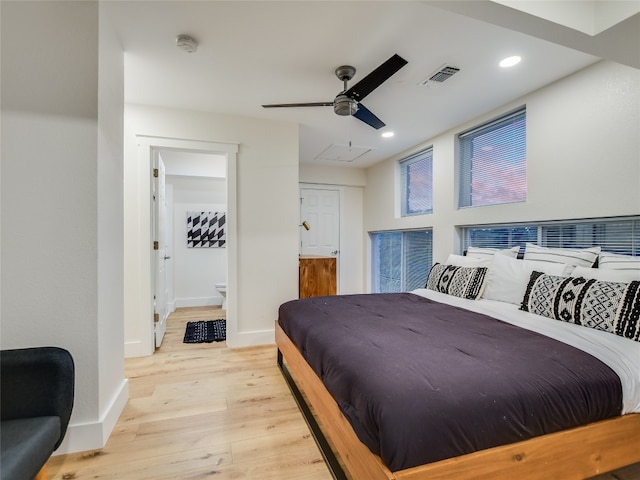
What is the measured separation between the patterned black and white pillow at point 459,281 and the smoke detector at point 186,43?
284cm

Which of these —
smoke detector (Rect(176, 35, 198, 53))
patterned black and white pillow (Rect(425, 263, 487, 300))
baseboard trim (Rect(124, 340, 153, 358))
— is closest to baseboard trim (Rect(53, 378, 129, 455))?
baseboard trim (Rect(124, 340, 153, 358))

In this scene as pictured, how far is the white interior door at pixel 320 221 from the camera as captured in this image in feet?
17.8

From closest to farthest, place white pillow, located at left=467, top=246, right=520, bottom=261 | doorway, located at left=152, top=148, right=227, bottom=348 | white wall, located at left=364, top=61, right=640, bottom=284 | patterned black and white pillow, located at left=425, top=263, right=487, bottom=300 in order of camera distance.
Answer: white wall, located at left=364, top=61, right=640, bottom=284 < patterned black and white pillow, located at left=425, top=263, right=487, bottom=300 < white pillow, located at left=467, top=246, right=520, bottom=261 < doorway, located at left=152, top=148, right=227, bottom=348

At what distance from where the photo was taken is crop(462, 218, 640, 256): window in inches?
84.9

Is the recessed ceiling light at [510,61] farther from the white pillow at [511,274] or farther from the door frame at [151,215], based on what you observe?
the door frame at [151,215]

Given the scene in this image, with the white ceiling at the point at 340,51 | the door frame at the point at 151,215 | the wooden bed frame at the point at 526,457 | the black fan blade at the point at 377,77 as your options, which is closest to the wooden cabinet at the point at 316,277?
the door frame at the point at 151,215

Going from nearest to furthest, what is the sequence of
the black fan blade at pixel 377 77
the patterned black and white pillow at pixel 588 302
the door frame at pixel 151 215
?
the patterned black and white pillow at pixel 588 302, the black fan blade at pixel 377 77, the door frame at pixel 151 215

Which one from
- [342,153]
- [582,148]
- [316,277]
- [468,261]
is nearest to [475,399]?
[468,261]

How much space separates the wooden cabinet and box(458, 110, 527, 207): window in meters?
1.78

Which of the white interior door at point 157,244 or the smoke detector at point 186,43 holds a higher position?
the smoke detector at point 186,43

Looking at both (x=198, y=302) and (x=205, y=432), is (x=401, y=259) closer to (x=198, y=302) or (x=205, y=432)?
(x=198, y=302)

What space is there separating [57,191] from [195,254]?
12.9 ft

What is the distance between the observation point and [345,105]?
7.52 ft

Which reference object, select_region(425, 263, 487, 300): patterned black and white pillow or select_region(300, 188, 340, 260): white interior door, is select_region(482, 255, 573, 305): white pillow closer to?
select_region(425, 263, 487, 300): patterned black and white pillow
